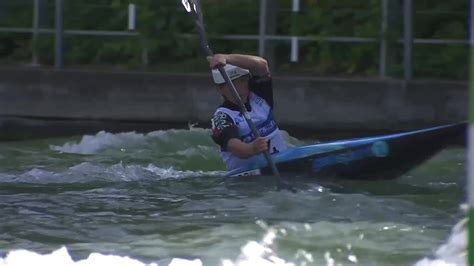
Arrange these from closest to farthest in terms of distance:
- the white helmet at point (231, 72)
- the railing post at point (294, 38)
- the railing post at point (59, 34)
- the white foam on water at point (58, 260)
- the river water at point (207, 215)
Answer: the white foam on water at point (58, 260)
the river water at point (207, 215)
the white helmet at point (231, 72)
the railing post at point (294, 38)
the railing post at point (59, 34)

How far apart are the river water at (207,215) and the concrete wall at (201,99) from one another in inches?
46.8

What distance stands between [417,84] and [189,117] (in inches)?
104

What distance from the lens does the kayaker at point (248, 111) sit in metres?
9.98

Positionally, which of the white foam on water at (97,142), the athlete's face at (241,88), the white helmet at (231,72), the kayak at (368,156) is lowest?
the white foam on water at (97,142)

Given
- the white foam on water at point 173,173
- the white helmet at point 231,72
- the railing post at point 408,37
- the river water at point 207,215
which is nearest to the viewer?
the river water at point 207,215

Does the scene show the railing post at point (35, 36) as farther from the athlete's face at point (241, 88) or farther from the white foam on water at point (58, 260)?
the white foam on water at point (58, 260)

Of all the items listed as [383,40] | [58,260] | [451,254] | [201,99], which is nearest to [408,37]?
[383,40]

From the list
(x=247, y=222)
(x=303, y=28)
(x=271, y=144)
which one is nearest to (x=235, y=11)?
(x=303, y=28)

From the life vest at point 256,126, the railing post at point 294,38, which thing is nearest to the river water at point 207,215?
the life vest at point 256,126

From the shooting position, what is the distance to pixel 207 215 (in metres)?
9.19

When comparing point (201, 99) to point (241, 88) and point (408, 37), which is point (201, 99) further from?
point (241, 88)

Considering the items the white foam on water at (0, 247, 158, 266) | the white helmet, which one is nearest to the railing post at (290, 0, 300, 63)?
the white helmet

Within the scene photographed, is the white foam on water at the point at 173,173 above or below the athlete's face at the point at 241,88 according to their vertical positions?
below

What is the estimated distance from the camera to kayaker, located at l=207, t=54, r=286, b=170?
9977 mm
